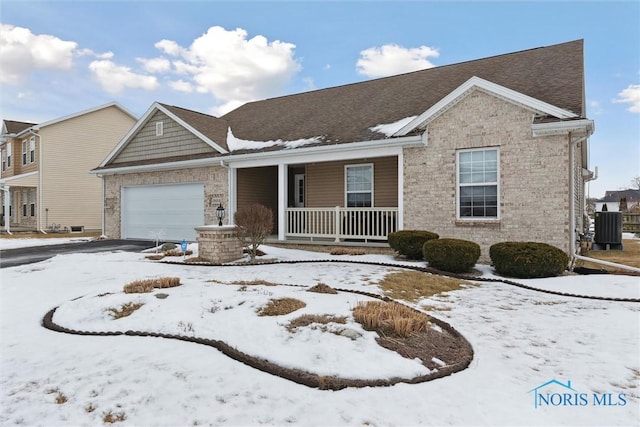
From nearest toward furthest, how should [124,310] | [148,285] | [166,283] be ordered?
1. [124,310]
2. [148,285]
3. [166,283]

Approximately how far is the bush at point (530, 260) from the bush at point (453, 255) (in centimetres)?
57

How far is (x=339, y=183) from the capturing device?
1420cm

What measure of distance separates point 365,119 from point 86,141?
67.9 feet

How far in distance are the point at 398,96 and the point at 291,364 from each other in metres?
12.5

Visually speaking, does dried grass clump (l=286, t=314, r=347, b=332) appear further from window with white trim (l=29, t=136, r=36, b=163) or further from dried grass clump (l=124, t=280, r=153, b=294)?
window with white trim (l=29, t=136, r=36, b=163)

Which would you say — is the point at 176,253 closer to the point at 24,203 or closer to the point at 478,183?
the point at 478,183

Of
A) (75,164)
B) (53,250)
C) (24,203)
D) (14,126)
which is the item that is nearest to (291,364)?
(53,250)

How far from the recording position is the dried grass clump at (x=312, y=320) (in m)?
4.52

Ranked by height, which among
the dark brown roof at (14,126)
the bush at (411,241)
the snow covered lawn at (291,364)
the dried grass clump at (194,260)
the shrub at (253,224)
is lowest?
the snow covered lawn at (291,364)

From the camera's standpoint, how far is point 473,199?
33.4 feet

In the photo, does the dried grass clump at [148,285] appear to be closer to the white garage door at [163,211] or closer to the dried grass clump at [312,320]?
the dried grass clump at [312,320]

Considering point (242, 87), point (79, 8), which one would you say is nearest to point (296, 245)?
point (79, 8)

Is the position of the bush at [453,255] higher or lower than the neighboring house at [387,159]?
lower

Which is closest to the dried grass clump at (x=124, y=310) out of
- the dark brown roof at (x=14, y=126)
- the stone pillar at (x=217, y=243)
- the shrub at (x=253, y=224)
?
the shrub at (x=253, y=224)
